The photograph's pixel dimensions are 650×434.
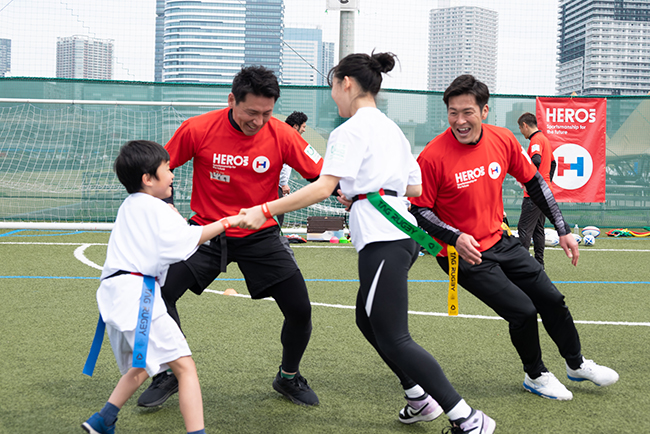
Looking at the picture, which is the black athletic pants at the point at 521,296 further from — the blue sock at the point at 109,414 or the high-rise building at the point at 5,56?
the high-rise building at the point at 5,56

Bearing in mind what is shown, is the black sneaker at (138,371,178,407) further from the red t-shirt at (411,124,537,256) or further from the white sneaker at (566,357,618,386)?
the white sneaker at (566,357,618,386)

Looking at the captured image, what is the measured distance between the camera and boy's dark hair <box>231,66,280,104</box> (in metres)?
3.23

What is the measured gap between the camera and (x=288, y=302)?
138 inches

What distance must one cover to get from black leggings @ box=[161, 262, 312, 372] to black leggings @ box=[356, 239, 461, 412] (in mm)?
793

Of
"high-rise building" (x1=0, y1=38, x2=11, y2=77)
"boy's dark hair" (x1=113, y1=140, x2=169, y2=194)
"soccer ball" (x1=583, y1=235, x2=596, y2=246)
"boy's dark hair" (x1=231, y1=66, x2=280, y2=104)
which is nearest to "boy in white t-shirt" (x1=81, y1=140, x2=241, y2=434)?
"boy's dark hair" (x1=113, y1=140, x2=169, y2=194)

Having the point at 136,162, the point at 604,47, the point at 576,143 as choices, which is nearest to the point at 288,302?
the point at 136,162

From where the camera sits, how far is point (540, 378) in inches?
141

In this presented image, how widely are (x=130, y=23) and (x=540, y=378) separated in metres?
13.3

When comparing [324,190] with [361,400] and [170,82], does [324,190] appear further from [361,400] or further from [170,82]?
Result: [170,82]

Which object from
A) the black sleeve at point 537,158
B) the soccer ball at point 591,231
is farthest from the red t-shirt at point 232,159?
the soccer ball at point 591,231

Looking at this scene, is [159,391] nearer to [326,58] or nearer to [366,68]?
[366,68]

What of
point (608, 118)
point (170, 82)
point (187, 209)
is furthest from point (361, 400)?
point (608, 118)

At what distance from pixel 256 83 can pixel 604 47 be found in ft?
44.6

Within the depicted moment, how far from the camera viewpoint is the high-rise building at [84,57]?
12234 mm
